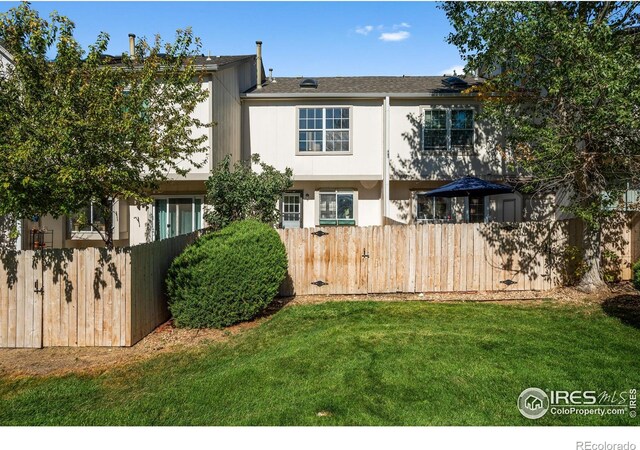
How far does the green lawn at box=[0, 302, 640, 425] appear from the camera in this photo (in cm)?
491

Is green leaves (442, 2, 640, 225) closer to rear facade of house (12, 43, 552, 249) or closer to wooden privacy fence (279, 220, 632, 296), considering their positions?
wooden privacy fence (279, 220, 632, 296)

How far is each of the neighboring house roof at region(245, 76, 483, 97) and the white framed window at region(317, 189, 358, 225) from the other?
3.82 metres

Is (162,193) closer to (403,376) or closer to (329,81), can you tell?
(329,81)

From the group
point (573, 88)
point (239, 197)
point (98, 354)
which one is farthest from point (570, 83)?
point (98, 354)

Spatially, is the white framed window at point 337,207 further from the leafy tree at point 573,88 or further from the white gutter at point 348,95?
the leafy tree at point 573,88

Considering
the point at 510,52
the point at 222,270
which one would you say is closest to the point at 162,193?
the point at 222,270

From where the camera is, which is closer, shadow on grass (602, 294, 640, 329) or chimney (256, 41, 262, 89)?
shadow on grass (602, 294, 640, 329)

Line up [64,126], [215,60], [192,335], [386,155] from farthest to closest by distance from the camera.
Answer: [215,60] → [386,155] → [192,335] → [64,126]

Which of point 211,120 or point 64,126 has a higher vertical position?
point 211,120

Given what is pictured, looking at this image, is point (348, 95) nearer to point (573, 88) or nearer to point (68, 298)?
point (573, 88)

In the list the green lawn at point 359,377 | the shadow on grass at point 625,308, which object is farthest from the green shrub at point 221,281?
the shadow on grass at point 625,308

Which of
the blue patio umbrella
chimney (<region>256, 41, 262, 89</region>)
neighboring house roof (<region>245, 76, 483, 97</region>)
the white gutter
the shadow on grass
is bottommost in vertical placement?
the shadow on grass

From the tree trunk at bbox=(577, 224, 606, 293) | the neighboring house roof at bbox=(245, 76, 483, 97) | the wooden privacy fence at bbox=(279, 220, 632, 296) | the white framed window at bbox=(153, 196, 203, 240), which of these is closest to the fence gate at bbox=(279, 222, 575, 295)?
the wooden privacy fence at bbox=(279, 220, 632, 296)

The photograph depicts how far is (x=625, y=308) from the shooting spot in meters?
9.12
